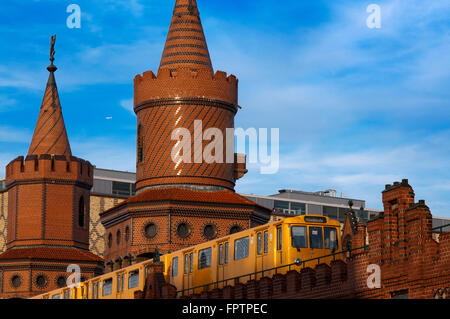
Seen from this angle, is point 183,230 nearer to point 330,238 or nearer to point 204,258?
point 204,258

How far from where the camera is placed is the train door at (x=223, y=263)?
4538 cm

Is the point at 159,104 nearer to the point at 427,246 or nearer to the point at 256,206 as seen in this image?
the point at 256,206

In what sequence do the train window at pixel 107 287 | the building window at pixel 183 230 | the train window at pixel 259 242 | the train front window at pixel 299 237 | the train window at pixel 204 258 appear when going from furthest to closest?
1. the building window at pixel 183 230
2. the train window at pixel 107 287
3. the train window at pixel 204 258
4. the train window at pixel 259 242
5. the train front window at pixel 299 237

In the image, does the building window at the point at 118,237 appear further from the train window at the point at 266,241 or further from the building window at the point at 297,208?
the building window at the point at 297,208

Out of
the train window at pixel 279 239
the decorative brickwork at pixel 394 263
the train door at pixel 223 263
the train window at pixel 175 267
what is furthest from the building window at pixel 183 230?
the decorative brickwork at pixel 394 263

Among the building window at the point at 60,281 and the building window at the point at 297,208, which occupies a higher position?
the building window at the point at 297,208

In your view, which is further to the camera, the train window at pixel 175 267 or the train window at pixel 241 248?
the train window at pixel 175 267

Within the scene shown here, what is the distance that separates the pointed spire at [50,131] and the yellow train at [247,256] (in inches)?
650

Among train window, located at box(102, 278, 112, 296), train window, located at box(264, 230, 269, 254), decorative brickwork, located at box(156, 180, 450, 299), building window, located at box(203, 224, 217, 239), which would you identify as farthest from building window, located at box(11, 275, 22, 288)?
decorative brickwork, located at box(156, 180, 450, 299)

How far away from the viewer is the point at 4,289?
65.0 m

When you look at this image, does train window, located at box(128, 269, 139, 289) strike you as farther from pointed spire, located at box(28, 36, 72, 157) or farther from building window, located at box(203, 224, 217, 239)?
pointed spire, located at box(28, 36, 72, 157)

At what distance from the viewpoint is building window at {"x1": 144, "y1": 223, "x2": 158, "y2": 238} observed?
→ 58297 mm

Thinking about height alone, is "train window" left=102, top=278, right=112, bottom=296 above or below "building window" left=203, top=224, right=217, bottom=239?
below

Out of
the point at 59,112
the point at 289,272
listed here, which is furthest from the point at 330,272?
the point at 59,112
